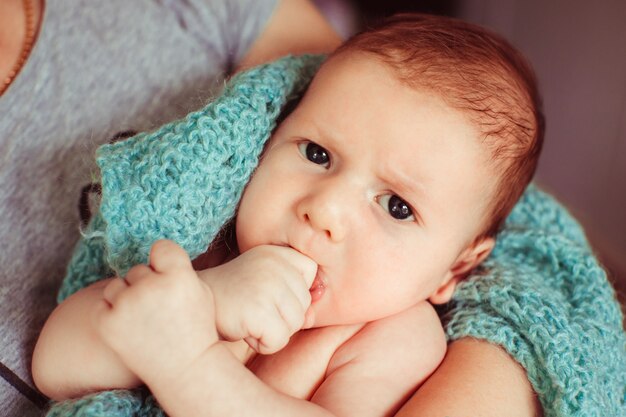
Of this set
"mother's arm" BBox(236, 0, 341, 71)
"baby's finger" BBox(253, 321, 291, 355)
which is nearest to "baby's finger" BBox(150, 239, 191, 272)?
"baby's finger" BBox(253, 321, 291, 355)

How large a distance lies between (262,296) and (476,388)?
30cm

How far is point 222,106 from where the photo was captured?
35.9 inches

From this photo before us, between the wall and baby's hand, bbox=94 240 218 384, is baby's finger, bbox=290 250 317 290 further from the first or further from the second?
the wall

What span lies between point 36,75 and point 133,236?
1.11 ft

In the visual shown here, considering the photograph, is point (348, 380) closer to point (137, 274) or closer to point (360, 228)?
point (360, 228)

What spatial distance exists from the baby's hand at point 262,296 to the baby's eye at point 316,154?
0.14 metres

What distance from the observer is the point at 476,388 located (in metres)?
0.86

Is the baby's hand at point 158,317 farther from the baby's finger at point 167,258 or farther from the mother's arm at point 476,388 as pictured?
the mother's arm at point 476,388

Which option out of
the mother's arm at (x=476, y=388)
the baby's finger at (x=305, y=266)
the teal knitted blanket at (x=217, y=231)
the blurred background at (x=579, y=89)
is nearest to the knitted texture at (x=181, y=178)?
the teal knitted blanket at (x=217, y=231)

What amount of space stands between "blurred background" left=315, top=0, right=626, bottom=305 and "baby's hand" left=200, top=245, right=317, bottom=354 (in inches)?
60.2

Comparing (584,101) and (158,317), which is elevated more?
(158,317)

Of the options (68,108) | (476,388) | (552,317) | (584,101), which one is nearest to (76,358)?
(68,108)

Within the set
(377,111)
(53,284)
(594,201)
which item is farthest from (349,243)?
(594,201)

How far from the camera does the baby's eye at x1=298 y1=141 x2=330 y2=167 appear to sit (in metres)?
0.93
